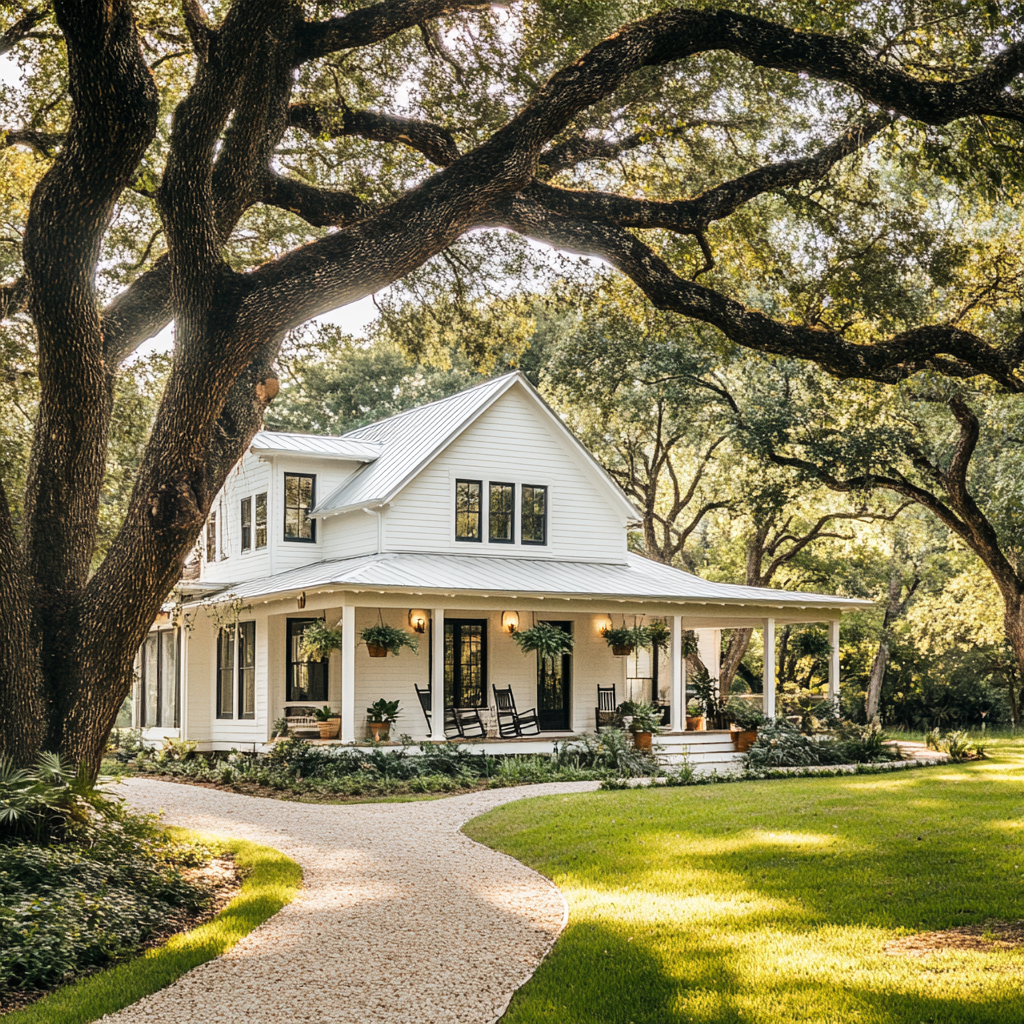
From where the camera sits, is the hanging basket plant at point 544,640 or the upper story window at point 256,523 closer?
the hanging basket plant at point 544,640

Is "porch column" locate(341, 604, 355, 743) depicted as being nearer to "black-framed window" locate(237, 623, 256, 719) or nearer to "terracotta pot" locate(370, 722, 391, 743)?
"terracotta pot" locate(370, 722, 391, 743)

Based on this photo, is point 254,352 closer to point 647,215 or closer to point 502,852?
point 647,215

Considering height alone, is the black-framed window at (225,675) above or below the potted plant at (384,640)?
below

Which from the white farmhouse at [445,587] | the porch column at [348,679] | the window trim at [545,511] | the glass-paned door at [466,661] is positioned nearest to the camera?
the porch column at [348,679]

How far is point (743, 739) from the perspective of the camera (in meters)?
20.0

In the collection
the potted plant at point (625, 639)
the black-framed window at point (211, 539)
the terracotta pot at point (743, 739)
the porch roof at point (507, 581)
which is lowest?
the terracotta pot at point (743, 739)

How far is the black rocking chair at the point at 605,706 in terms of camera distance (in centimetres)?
2052

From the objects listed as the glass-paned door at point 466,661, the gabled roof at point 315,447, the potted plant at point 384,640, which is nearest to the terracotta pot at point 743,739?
the glass-paned door at point 466,661

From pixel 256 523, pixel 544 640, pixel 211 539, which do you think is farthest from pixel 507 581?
pixel 211 539

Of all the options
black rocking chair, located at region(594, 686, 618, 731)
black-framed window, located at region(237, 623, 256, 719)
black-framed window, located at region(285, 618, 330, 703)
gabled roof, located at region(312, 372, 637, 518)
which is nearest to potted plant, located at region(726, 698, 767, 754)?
black rocking chair, located at region(594, 686, 618, 731)

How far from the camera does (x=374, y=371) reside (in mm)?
40062

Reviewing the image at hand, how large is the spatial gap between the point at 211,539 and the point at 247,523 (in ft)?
6.79

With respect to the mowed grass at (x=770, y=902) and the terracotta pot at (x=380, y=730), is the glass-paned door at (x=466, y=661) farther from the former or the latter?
the mowed grass at (x=770, y=902)

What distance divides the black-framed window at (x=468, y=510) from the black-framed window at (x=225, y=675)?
515cm
